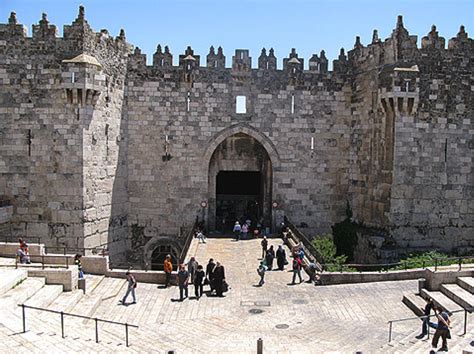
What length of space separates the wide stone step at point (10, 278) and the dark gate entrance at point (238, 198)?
46.0 feet

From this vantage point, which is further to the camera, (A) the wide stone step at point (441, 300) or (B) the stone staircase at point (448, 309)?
(A) the wide stone step at point (441, 300)

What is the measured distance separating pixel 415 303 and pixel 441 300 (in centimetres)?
86

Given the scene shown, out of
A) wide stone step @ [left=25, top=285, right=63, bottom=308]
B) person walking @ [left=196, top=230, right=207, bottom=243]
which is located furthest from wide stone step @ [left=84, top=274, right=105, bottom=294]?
person walking @ [left=196, top=230, right=207, bottom=243]

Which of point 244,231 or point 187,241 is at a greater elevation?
point 244,231

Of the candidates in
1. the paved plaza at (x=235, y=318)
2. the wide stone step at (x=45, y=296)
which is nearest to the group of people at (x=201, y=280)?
the paved plaza at (x=235, y=318)

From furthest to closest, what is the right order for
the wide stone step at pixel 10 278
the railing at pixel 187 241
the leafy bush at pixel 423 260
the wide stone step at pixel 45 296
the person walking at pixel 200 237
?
the person walking at pixel 200 237 < the railing at pixel 187 241 < the leafy bush at pixel 423 260 < the wide stone step at pixel 10 278 < the wide stone step at pixel 45 296

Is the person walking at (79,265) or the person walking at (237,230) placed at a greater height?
the person walking at (237,230)

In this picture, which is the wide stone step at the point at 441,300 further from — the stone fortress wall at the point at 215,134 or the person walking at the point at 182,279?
the person walking at the point at 182,279

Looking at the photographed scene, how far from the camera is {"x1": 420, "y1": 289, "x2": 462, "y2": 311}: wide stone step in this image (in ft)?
57.3

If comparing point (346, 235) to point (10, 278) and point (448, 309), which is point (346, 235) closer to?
point (448, 309)

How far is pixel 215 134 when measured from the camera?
30.1m

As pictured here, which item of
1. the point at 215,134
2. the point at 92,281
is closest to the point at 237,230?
the point at 215,134

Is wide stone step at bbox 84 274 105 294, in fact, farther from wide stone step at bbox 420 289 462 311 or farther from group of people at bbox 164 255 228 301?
wide stone step at bbox 420 289 462 311

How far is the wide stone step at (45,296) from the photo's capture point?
17250 mm
